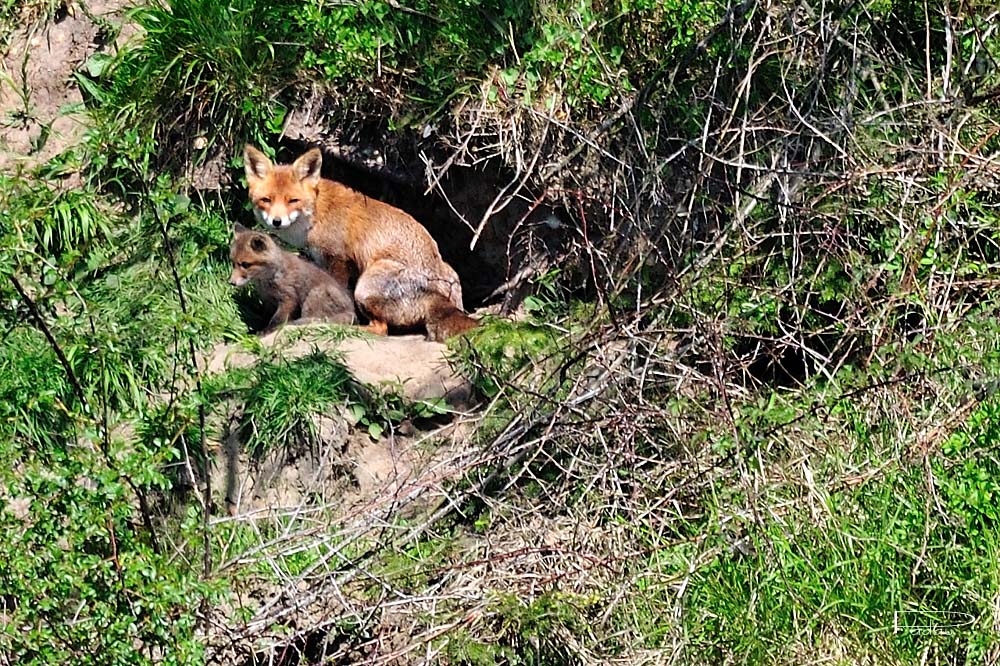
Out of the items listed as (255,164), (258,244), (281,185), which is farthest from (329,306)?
(255,164)

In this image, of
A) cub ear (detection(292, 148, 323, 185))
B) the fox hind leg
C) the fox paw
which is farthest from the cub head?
the fox paw

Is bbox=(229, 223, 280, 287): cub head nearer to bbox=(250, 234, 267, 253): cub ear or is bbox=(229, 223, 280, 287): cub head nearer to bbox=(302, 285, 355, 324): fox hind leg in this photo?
bbox=(250, 234, 267, 253): cub ear

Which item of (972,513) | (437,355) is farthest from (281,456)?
(972,513)

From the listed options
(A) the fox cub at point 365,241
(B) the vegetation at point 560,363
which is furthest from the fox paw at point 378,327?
(B) the vegetation at point 560,363

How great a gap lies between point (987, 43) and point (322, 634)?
4220 millimetres

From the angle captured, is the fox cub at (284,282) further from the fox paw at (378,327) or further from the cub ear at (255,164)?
the cub ear at (255,164)

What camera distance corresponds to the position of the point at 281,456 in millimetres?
6375

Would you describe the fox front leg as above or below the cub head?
below

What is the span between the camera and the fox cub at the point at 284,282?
7945mm

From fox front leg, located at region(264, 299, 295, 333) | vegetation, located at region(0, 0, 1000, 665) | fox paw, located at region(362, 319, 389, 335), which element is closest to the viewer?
vegetation, located at region(0, 0, 1000, 665)

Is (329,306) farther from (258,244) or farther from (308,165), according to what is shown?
(308,165)

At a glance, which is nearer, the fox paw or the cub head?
the cub head

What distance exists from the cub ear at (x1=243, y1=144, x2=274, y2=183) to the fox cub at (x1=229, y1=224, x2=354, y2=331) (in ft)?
1.20

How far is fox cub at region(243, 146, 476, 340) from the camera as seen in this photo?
26.2 feet
